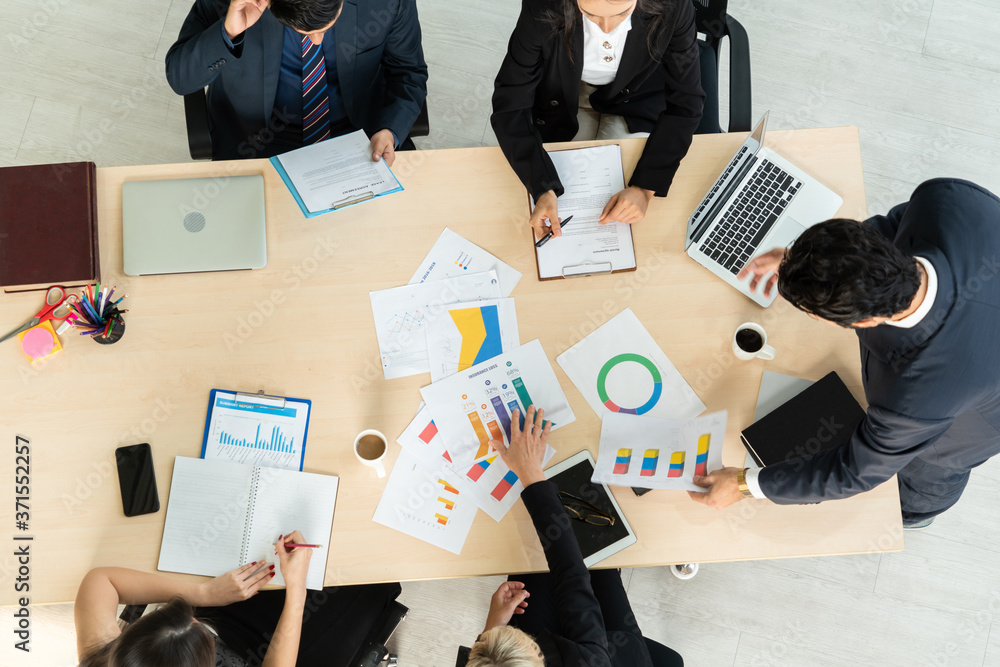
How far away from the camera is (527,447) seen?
4.86ft

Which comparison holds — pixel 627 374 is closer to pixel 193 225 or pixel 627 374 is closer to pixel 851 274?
pixel 851 274

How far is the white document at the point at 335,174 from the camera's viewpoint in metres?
1.64

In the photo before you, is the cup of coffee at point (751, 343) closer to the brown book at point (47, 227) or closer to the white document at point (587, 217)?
the white document at point (587, 217)

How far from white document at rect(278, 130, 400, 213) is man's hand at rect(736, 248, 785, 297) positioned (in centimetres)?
88

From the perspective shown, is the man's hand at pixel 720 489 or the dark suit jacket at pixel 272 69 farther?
the dark suit jacket at pixel 272 69

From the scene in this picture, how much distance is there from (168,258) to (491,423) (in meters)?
0.86

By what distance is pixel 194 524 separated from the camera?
1469mm

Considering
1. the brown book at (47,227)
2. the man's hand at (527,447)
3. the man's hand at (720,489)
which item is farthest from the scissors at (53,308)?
the man's hand at (720,489)

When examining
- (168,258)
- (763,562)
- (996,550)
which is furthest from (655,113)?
(996,550)

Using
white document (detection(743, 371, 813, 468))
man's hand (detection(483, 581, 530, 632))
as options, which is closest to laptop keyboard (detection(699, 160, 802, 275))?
white document (detection(743, 371, 813, 468))

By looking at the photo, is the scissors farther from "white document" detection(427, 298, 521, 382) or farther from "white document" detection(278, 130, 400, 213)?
"white document" detection(427, 298, 521, 382)

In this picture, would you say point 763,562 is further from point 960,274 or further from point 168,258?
point 168,258

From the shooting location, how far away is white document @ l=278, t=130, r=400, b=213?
1643 mm

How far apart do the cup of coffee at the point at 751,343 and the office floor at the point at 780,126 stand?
40.7 inches
